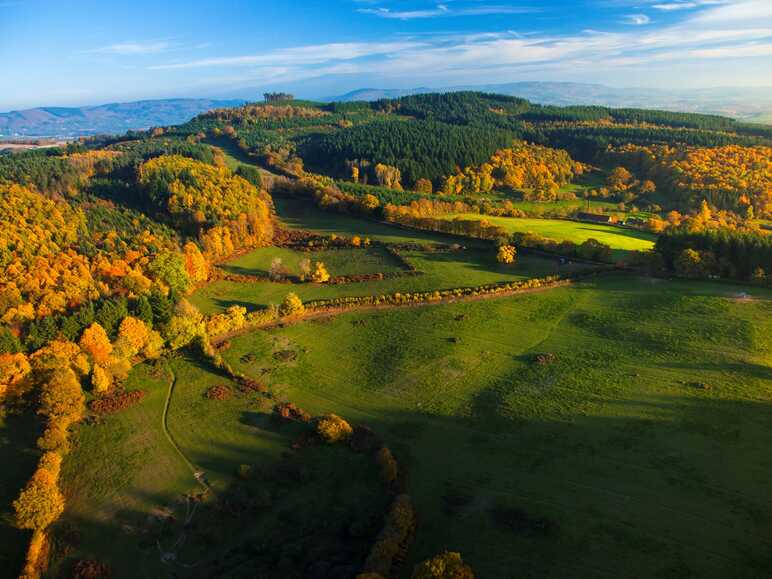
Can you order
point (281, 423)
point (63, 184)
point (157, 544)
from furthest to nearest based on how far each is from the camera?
point (63, 184) < point (281, 423) < point (157, 544)

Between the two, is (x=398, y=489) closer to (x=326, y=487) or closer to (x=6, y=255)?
(x=326, y=487)

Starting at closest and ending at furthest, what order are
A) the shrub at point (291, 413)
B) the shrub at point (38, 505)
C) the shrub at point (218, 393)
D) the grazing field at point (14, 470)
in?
the grazing field at point (14, 470) < the shrub at point (38, 505) < the shrub at point (291, 413) < the shrub at point (218, 393)

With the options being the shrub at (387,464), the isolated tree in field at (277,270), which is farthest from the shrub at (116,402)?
the isolated tree in field at (277,270)

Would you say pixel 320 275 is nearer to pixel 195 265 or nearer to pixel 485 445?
pixel 195 265

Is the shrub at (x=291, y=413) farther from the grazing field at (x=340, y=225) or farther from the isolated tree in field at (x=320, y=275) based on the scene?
the grazing field at (x=340, y=225)

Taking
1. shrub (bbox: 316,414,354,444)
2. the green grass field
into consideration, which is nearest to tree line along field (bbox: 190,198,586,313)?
the green grass field

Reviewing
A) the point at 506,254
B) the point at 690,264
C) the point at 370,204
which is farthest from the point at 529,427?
the point at 370,204

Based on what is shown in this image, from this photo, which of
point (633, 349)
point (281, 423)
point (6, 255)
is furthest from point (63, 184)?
point (633, 349)
